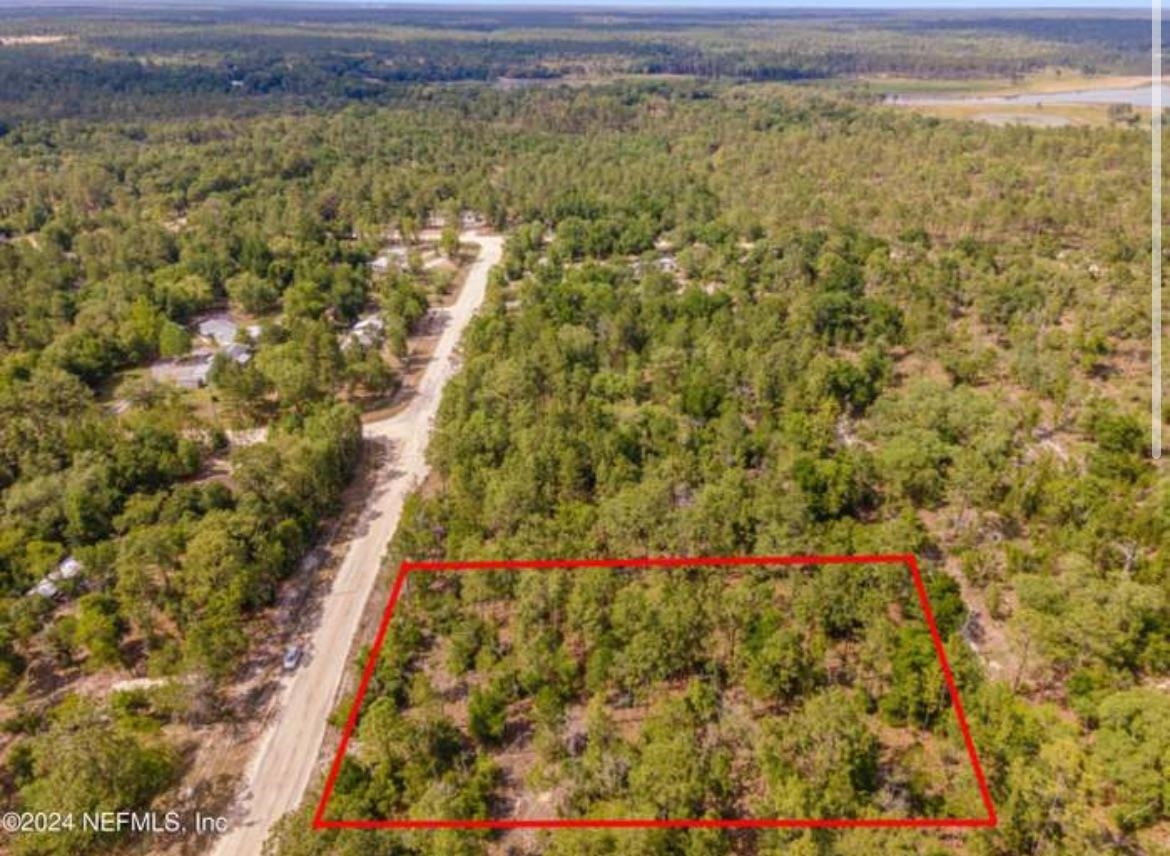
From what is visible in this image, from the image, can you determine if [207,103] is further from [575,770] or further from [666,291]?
[575,770]

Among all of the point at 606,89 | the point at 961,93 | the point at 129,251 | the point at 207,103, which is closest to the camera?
the point at 129,251

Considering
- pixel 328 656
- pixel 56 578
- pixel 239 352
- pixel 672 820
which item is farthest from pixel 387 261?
pixel 672 820

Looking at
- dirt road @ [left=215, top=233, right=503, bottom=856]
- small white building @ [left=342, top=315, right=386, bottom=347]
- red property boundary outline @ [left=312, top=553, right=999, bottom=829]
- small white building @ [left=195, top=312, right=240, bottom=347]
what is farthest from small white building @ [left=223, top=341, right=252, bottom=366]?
red property boundary outline @ [left=312, top=553, right=999, bottom=829]

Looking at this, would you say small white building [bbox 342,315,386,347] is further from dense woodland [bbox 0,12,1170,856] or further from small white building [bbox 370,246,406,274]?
small white building [bbox 370,246,406,274]

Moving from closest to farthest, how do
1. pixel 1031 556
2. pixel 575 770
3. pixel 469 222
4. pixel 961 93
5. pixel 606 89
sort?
pixel 575 770 < pixel 1031 556 < pixel 469 222 < pixel 606 89 < pixel 961 93

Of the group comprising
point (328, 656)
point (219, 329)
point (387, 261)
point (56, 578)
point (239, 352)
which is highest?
point (387, 261)

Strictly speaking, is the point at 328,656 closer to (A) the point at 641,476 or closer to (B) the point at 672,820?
(B) the point at 672,820

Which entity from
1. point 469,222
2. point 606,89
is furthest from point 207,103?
point 469,222
